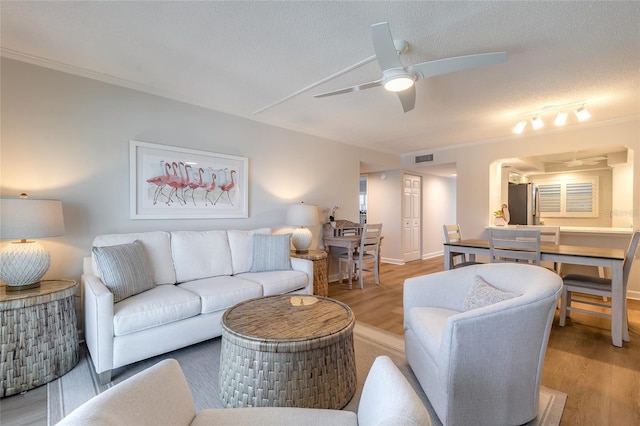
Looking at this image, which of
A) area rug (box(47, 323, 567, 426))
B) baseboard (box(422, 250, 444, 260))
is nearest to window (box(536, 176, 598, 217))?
baseboard (box(422, 250, 444, 260))

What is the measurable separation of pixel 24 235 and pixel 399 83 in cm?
282

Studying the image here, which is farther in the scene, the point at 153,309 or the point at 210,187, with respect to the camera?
the point at 210,187

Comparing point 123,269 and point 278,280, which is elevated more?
point 123,269

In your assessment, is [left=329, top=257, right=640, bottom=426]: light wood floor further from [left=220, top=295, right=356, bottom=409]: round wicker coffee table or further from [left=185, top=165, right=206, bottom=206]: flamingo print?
[left=185, top=165, right=206, bottom=206]: flamingo print

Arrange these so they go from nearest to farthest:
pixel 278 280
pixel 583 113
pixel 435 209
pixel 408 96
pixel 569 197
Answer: pixel 408 96 → pixel 278 280 → pixel 583 113 → pixel 569 197 → pixel 435 209

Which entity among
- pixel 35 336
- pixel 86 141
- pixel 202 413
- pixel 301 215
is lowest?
pixel 35 336

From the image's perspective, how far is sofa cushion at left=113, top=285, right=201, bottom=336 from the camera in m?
2.00

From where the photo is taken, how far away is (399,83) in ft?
6.80

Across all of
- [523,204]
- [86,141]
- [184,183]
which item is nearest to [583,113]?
[523,204]

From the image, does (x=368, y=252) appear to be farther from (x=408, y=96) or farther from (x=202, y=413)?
(x=202, y=413)

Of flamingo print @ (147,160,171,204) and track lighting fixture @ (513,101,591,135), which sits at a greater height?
track lighting fixture @ (513,101,591,135)

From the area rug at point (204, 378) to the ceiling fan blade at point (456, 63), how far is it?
2.14 m

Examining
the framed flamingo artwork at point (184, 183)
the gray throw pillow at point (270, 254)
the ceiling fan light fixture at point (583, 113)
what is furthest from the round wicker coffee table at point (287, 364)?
the ceiling fan light fixture at point (583, 113)

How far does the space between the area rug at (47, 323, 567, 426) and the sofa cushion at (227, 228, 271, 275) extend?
817 millimetres
